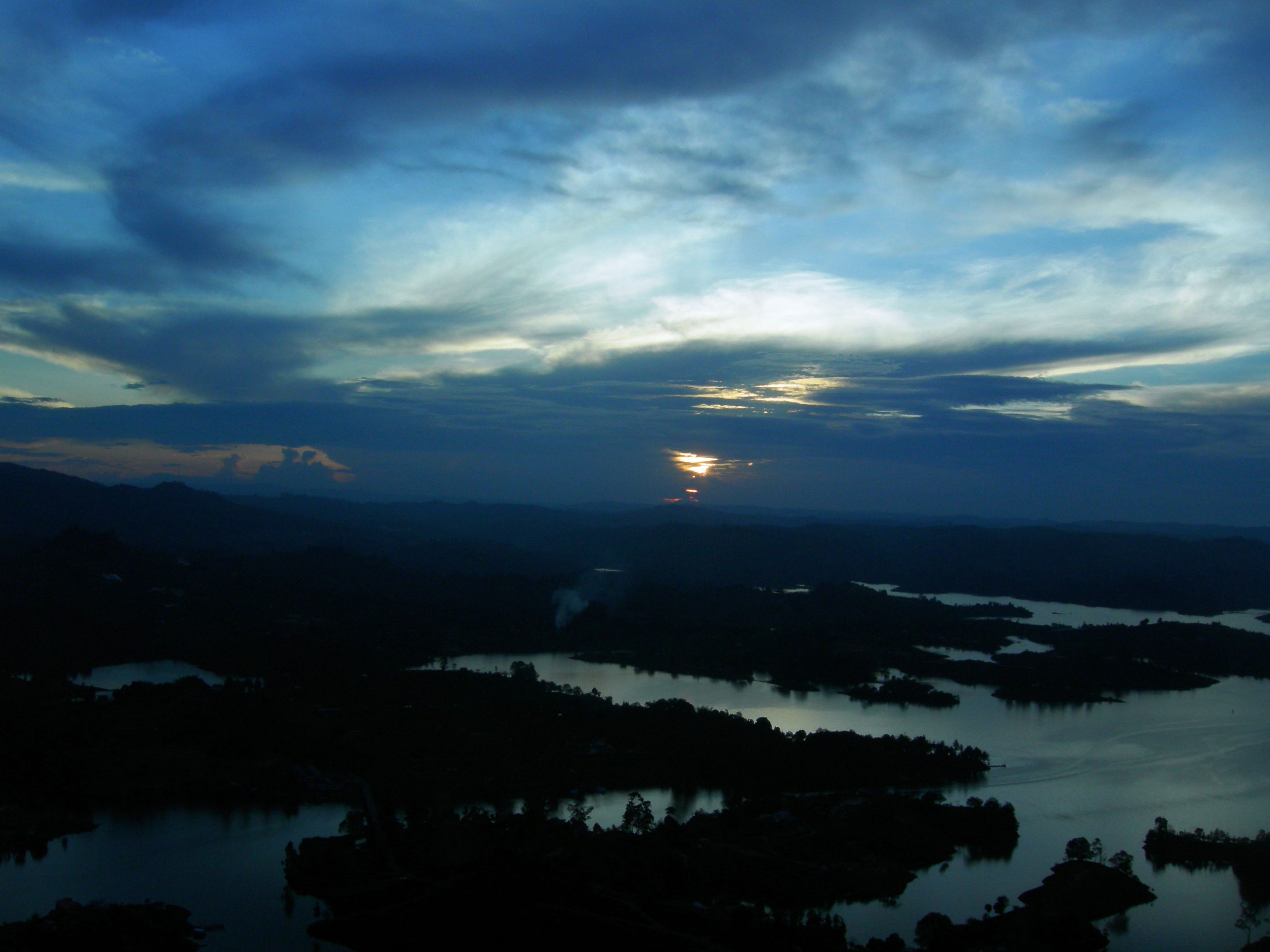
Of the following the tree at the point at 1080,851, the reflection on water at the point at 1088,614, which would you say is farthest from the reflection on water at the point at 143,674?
the reflection on water at the point at 1088,614

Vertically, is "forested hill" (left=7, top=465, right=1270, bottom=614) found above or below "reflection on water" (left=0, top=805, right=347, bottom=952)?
above

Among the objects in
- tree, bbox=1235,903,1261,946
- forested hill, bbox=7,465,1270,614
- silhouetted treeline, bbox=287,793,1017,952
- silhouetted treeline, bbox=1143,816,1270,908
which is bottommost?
tree, bbox=1235,903,1261,946

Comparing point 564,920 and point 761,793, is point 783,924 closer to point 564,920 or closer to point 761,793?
point 564,920

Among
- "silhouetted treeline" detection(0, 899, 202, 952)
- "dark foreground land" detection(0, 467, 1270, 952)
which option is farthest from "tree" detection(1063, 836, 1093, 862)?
"silhouetted treeline" detection(0, 899, 202, 952)

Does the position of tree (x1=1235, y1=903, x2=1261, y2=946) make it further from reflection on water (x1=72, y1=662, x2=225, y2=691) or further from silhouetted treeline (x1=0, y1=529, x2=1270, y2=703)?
reflection on water (x1=72, y1=662, x2=225, y2=691)

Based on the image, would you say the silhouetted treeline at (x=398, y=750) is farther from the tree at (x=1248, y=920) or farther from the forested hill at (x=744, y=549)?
the forested hill at (x=744, y=549)

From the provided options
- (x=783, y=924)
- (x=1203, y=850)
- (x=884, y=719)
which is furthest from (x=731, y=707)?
(x=783, y=924)

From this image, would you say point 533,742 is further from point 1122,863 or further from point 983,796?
point 1122,863
